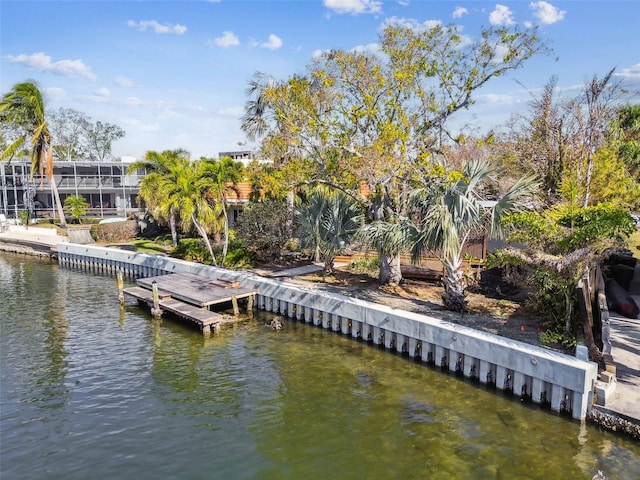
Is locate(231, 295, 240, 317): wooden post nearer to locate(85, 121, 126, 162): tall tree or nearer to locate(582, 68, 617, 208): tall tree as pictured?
locate(582, 68, 617, 208): tall tree

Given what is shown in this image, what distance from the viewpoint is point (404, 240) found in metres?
Result: 17.1

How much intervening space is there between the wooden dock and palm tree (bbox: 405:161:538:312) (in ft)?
25.7

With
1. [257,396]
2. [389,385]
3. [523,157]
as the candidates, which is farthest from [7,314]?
[523,157]

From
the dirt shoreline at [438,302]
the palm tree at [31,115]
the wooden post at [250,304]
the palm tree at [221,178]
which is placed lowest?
the wooden post at [250,304]

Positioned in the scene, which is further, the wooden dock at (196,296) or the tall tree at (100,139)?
the tall tree at (100,139)

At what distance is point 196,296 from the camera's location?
1981 cm

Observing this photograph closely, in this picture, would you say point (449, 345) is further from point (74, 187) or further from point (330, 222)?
point (74, 187)

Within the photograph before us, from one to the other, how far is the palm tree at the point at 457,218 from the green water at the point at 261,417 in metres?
3.68

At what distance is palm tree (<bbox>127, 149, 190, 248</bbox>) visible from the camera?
3166 cm

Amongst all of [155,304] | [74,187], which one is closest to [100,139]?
[74,187]

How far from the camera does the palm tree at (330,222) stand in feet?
72.2

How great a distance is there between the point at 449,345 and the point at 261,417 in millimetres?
5762

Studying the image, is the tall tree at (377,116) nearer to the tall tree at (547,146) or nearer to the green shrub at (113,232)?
the tall tree at (547,146)

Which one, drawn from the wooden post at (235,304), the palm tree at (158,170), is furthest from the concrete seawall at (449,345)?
the palm tree at (158,170)
